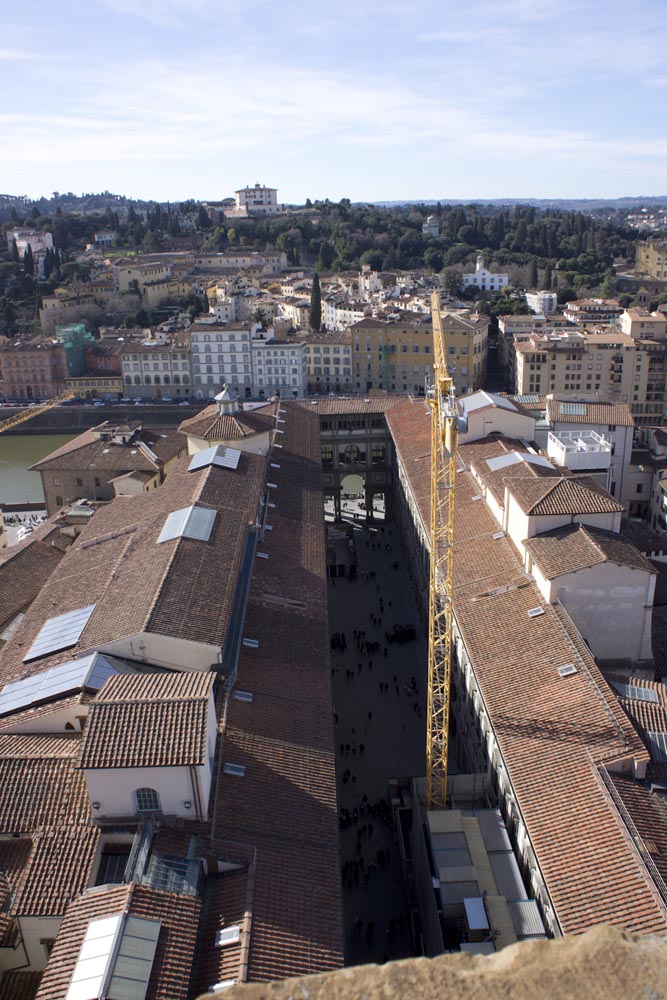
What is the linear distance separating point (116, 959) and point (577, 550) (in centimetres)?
1448

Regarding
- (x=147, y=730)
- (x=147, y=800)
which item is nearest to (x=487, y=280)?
(x=147, y=730)

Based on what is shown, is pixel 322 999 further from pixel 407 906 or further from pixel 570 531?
pixel 570 531

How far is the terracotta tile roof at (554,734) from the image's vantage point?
41.0ft

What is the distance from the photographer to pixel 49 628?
18203 mm

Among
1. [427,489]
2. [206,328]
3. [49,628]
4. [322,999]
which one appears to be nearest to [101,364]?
[206,328]

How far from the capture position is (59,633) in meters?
17.8

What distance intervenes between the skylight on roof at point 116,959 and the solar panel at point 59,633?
7.63m

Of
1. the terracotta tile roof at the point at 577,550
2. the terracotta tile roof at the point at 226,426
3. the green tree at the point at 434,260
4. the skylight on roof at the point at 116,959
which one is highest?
the green tree at the point at 434,260

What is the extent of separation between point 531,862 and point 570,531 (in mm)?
9449

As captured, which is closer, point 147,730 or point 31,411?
point 147,730

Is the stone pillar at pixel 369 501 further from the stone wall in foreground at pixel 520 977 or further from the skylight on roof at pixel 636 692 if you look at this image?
the stone wall in foreground at pixel 520 977

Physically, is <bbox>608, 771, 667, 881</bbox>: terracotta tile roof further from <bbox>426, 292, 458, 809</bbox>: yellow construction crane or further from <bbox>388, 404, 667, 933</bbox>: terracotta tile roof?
<bbox>426, 292, 458, 809</bbox>: yellow construction crane

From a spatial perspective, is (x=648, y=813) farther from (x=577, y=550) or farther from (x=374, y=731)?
(x=374, y=731)

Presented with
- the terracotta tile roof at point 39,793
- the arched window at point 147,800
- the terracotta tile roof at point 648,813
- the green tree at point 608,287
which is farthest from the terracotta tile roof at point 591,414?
the green tree at point 608,287
